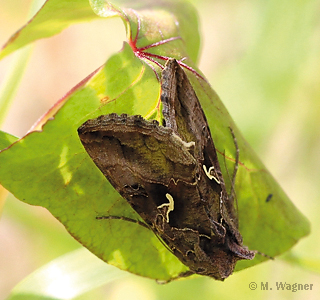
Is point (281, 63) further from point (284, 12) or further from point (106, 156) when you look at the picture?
point (106, 156)

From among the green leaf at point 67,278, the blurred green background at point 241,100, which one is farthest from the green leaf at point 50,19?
the green leaf at point 67,278

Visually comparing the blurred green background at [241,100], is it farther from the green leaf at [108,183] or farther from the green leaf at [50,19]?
the green leaf at [50,19]

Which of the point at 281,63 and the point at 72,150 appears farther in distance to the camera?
the point at 281,63

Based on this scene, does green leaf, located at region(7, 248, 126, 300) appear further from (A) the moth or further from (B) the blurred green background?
(B) the blurred green background

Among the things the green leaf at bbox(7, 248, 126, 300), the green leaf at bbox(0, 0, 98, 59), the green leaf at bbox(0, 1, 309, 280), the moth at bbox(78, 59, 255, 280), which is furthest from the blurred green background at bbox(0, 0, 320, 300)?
the green leaf at bbox(7, 248, 126, 300)

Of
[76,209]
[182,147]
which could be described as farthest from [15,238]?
[182,147]

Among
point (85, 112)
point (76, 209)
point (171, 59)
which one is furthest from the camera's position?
point (76, 209)

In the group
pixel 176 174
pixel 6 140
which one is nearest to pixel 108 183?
pixel 176 174

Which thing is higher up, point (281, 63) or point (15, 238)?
point (281, 63)
